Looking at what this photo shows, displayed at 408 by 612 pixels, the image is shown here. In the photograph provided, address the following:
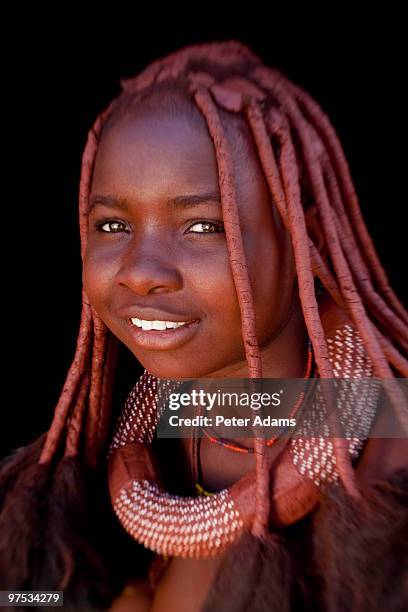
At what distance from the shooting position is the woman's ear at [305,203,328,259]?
0.86 metres

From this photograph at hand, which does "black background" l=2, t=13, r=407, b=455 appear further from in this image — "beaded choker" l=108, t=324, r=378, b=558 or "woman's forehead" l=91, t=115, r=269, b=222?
"beaded choker" l=108, t=324, r=378, b=558

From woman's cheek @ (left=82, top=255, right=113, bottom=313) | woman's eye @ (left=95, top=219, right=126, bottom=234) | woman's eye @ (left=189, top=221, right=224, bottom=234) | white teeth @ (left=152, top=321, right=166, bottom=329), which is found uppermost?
woman's eye @ (left=95, top=219, right=126, bottom=234)

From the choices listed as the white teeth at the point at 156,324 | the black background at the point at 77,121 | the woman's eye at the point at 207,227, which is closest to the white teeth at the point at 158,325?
the white teeth at the point at 156,324

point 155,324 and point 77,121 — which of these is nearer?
point 155,324

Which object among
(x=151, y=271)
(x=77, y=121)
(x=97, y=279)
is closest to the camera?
(x=151, y=271)

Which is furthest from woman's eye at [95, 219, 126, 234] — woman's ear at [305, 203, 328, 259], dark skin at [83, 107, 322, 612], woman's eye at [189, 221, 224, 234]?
woman's ear at [305, 203, 328, 259]

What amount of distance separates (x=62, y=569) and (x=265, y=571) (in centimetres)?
37

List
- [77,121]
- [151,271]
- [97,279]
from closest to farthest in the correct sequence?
1. [151,271]
2. [97,279]
3. [77,121]

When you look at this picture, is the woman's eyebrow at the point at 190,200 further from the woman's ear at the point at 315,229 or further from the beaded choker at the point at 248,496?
the beaded choker at the point at 248,496

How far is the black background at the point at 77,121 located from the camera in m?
0.94

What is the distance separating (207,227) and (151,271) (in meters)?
0.11

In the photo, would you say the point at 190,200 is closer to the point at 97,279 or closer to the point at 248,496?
the point at 97,279

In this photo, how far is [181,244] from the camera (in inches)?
31.3

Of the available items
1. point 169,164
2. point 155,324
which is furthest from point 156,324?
point 169,164
